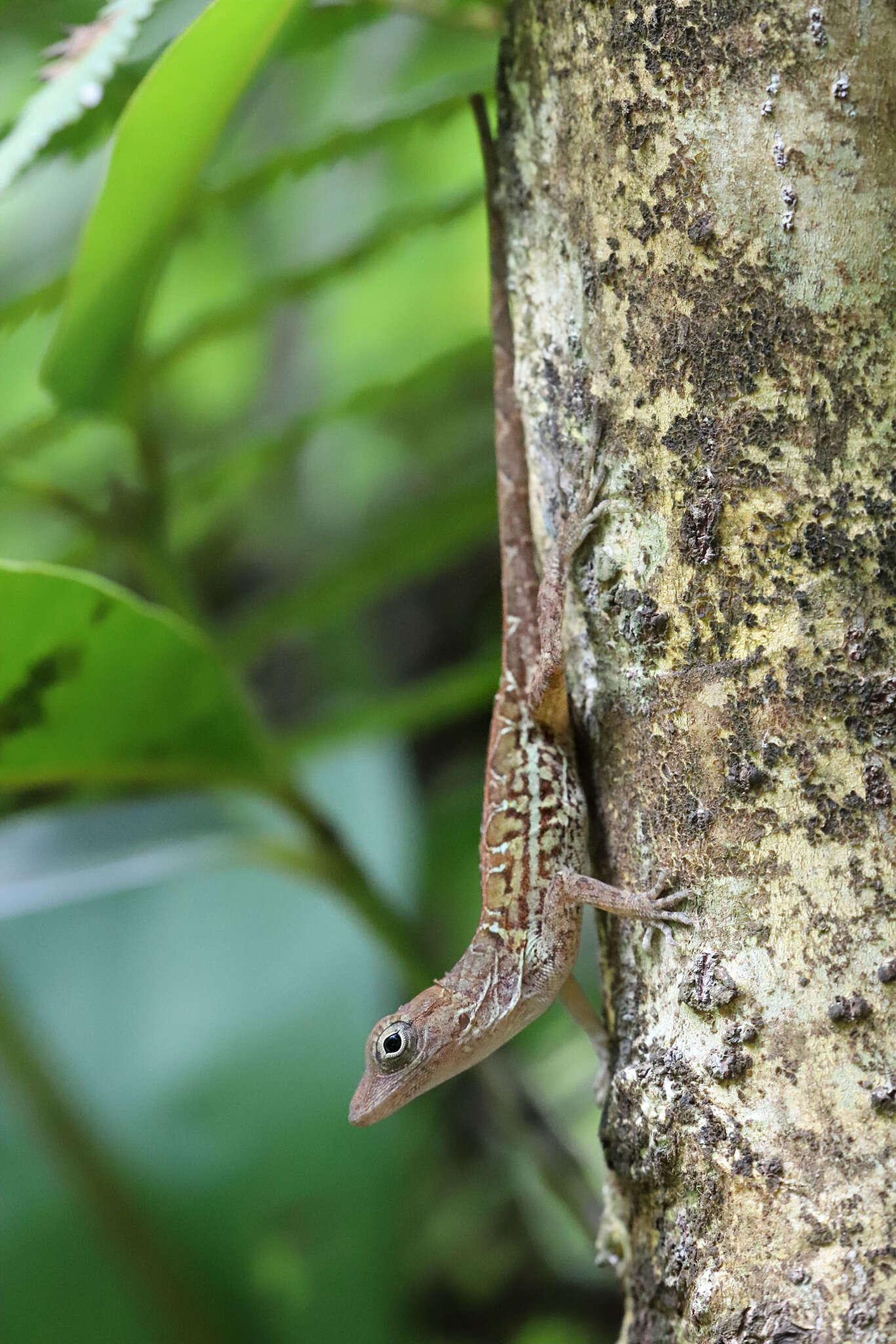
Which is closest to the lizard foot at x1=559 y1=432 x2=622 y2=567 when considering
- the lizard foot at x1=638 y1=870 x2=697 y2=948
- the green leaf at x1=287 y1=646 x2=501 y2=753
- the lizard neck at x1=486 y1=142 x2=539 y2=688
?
the lizard neck at x1=486 y1=142 x2=539 y2=688

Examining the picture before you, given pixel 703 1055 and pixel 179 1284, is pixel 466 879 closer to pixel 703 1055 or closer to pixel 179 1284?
pixel 179 1284

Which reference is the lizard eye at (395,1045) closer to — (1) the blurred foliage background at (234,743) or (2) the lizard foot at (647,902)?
(1) the blurred foliage background at (234,743)

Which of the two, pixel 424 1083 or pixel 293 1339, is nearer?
pixel 424 1083

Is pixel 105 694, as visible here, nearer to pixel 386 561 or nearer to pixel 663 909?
pixel 386 561

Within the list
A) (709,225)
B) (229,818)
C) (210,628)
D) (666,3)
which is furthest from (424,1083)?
(666,3)

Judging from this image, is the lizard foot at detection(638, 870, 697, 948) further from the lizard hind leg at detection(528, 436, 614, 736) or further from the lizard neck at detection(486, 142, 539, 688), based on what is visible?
the lizard neck at detection(486, 142, 539, 688)

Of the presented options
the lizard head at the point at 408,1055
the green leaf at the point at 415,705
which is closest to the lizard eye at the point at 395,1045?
the lizard head at the point at 408,1055
